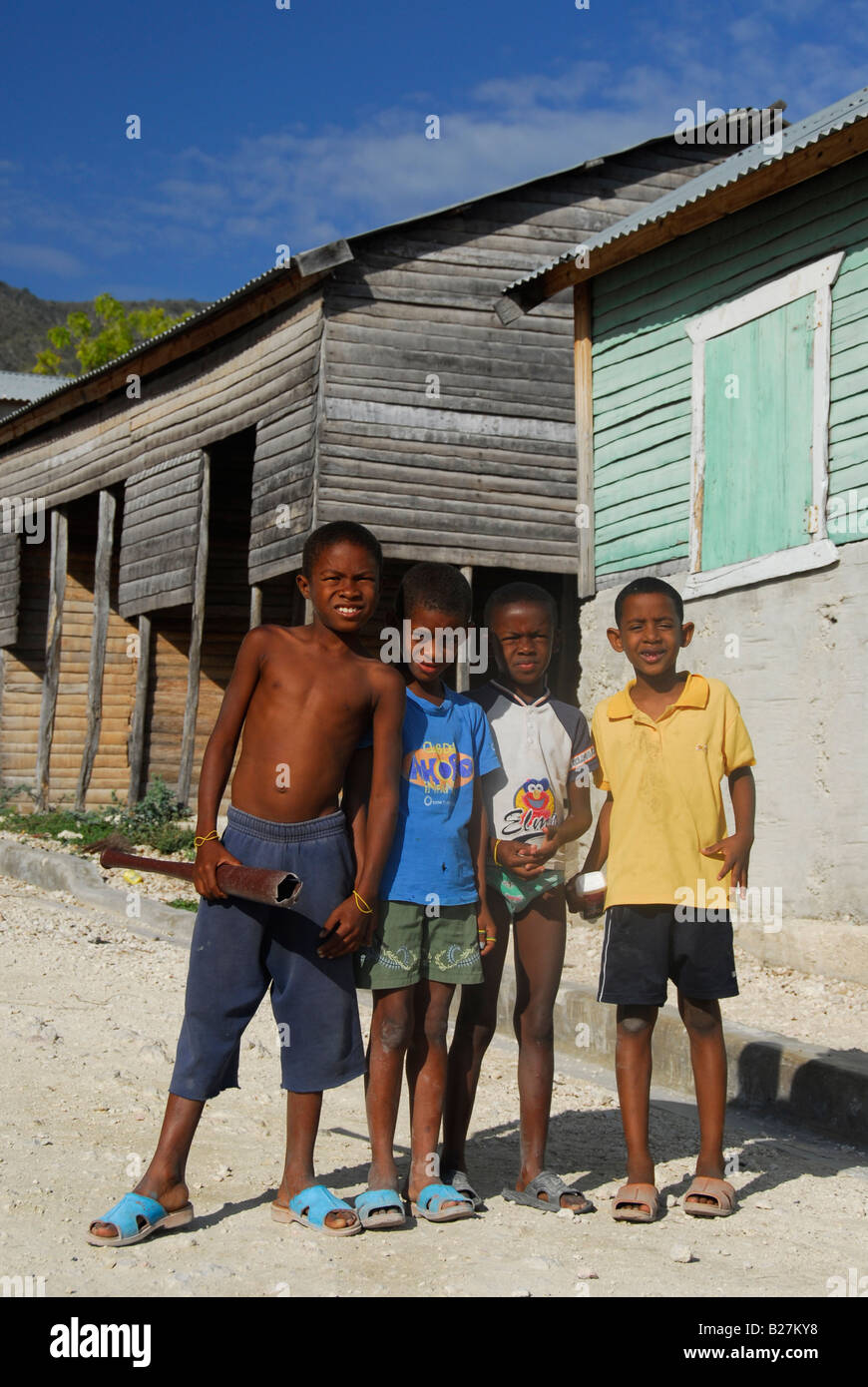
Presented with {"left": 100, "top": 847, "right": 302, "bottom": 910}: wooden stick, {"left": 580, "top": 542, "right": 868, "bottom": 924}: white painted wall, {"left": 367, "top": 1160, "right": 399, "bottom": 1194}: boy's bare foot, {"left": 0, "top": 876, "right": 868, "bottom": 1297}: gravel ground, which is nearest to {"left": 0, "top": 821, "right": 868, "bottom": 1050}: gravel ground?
{"left": 580, "top": 542, "right": 868, "bottom": 924}: white painted wall

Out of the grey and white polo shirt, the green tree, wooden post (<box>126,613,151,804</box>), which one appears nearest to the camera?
the grey and white polo shirt

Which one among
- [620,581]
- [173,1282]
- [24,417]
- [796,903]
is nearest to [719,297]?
[620,581]

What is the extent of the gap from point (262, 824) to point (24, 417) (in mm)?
16410

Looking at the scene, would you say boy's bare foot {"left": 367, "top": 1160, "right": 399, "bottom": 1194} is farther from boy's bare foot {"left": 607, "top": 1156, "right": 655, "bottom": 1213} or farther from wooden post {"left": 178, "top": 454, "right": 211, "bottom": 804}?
wooden post {"left": 178, "top": 454, "right": 211, "bottom": 804}

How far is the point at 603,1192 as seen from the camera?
392cm

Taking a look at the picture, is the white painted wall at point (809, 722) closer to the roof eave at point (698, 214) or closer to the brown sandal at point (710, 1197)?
the roof eave at point (698, 214)

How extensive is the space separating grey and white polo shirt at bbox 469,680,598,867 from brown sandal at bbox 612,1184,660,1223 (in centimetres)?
98

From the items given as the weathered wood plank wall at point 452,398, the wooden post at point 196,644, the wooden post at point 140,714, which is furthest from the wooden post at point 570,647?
the wooden post at point 140,714

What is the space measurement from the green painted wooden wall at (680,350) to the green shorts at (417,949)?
17.8 ft

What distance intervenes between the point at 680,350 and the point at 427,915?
7.69 meters

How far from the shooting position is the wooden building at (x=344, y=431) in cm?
1236

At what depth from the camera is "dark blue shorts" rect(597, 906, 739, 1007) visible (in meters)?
3.79

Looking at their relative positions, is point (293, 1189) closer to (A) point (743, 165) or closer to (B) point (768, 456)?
(B) point (768, 456)
